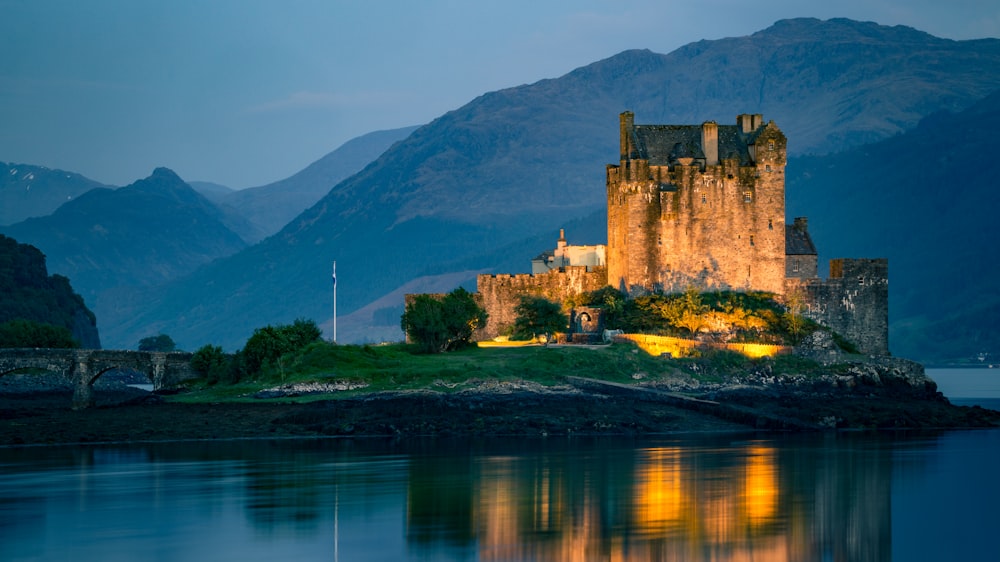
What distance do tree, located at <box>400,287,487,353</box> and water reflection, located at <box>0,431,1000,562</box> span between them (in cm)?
2192

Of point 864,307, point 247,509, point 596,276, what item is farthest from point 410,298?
point 247,509

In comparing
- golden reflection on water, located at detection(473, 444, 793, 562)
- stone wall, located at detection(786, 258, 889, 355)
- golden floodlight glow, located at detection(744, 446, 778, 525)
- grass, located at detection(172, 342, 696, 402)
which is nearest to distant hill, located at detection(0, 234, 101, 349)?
grass, located at detection(172, 342, 696, 402)

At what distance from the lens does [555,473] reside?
189 ft

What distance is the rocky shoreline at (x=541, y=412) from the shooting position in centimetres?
7306

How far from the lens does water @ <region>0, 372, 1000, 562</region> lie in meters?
42.3

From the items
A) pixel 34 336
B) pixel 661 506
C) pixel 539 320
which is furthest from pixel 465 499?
pixel 34 336

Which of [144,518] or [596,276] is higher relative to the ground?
[596,276]

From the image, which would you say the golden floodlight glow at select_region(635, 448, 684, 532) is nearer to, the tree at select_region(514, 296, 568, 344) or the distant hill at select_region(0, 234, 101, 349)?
the tree at select_region(514, 296, 568, 344)

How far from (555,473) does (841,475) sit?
10637 millimetres

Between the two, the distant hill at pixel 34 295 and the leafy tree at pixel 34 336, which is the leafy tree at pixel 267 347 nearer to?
the leafy tree at pixel 34 336

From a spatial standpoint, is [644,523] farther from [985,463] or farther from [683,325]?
[683,325]

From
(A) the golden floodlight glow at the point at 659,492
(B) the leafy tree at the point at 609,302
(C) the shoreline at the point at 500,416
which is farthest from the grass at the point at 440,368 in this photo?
(A) the golden floodlight glow at the point at 659,492

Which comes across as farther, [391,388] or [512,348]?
[512,348]

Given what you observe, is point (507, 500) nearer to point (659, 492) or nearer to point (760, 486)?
point (659, 492)
